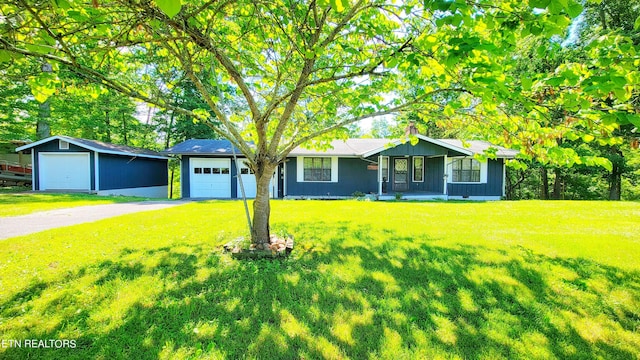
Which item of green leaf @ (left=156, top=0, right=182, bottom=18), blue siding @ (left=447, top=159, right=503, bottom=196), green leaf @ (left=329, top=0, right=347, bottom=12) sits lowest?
blue siding @ (left=447, top=159, right=503, bottom=196)

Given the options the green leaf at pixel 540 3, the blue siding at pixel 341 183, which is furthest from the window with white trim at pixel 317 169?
the green leaf at pixel 540 3

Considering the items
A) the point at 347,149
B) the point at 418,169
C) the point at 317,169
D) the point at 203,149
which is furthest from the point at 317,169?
the point at 203,149

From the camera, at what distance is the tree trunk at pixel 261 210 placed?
4.75 metres

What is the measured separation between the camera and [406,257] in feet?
15.0

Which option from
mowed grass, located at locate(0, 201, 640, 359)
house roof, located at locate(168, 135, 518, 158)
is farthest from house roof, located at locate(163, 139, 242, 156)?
mowed grass, located at locate(0, 201, 640, 359)

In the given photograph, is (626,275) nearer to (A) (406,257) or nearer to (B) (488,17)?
(A) (406,257)

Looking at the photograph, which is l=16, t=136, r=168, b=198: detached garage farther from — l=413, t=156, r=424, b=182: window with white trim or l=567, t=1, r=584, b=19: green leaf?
l=567, t=1, r=584, b=19: green leaf

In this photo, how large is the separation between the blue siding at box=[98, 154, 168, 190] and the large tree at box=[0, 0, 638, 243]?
12274mm

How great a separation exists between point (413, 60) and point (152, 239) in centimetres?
572

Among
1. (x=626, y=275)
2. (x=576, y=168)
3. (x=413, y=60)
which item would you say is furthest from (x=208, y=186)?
(x=576, y=168)

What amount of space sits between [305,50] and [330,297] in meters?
3.25

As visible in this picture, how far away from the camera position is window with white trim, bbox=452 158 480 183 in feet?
51.5

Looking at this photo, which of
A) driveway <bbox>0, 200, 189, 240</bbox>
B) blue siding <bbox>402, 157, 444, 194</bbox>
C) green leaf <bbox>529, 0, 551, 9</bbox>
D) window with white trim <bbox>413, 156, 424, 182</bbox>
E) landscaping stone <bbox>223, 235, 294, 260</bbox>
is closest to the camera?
green leaf <bbox>529, 0, 551, 9</bbox>

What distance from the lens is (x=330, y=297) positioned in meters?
3.28
